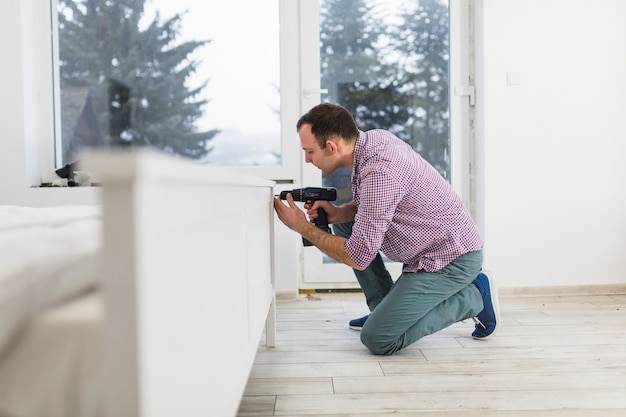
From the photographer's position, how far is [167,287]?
1.74 ft

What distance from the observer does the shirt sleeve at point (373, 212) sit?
1.72 metres

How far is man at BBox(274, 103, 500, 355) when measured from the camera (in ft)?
5.92

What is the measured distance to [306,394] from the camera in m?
1.48

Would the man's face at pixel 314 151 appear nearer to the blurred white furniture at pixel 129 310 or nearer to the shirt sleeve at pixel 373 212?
the shirt sleeve at pixel 373 212

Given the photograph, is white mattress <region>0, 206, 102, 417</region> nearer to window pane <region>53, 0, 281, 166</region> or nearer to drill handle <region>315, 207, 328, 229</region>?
drill handle <region>315, 207, 328, 229</region>

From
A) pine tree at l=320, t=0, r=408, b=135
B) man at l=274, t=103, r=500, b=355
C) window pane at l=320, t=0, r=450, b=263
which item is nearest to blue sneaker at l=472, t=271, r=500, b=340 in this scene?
man at l=274, t=103, r=500, b=355

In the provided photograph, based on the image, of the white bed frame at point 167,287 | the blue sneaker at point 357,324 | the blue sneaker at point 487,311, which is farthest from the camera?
the blue sneaker at point 357,324

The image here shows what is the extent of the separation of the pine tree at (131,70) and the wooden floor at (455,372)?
1288mm

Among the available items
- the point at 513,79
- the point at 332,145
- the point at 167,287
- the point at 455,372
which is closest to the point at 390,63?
the point at 513,79

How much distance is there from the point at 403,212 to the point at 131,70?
183cm

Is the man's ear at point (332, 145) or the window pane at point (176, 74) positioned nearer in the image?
the man's ear at point (332, 145)

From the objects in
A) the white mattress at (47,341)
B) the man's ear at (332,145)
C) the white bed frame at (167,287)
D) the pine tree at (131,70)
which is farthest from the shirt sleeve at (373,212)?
the pine tree at (131,70)

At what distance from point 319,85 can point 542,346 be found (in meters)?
1.72

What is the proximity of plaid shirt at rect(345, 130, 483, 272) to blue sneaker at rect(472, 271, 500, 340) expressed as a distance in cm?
16
